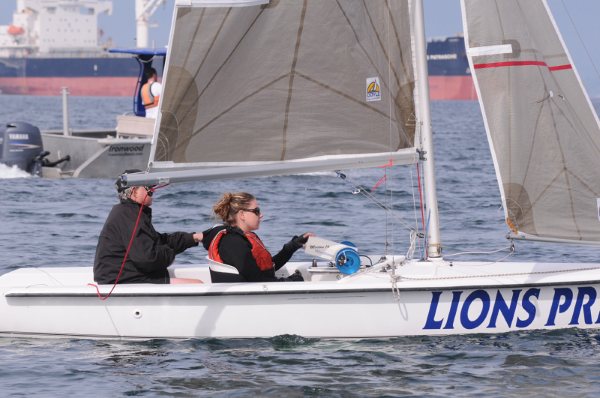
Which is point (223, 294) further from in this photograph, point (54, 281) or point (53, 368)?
point (54, 281)

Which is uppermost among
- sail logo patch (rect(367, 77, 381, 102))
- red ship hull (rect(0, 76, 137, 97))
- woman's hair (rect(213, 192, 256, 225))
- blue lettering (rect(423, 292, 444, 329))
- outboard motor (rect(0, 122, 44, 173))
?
red ship hull (rect(0, 76, 137, 97))

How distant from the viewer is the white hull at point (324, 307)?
7859 millimetres

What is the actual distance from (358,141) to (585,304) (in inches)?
79.9

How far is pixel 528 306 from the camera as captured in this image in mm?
7969

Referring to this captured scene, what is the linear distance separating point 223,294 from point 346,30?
2136 millimetres

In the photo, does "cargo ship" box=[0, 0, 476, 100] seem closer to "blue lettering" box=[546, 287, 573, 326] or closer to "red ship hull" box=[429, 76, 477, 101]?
"red ship hull" box=[429, 76, 477, 101]

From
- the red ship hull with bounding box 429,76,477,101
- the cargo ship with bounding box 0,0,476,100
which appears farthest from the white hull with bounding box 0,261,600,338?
the red ship hull with bounding box 429,76,477,101

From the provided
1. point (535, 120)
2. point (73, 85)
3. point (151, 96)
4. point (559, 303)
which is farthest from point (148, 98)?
point (73, 85)

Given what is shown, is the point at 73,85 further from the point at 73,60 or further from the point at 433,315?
the point at 433,315

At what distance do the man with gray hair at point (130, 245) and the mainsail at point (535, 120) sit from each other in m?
2.58

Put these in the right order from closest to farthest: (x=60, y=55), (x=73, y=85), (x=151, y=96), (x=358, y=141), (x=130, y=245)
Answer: (x=130, y=245)
(x=358, y=141)
(x=151, y=96)
(x=73, y=85)
(x=60, y=55)

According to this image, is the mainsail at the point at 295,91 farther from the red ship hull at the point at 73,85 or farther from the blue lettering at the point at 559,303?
the red ship hull at the point at 73,85

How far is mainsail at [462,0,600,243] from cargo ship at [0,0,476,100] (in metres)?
82.6

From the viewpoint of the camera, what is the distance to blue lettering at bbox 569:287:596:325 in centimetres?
796
